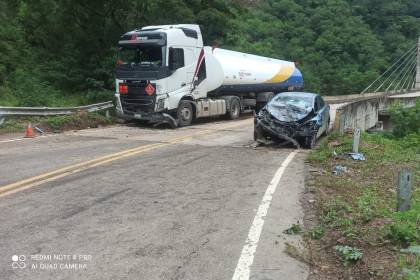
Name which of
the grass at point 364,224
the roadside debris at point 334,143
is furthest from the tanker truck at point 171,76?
the grass at point 364,224

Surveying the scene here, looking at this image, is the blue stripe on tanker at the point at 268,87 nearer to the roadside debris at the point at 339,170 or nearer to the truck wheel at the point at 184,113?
the truck wheel at the point at 184,113

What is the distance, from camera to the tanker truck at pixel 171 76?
18484 millimetres

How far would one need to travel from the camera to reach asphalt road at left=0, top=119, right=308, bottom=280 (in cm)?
510

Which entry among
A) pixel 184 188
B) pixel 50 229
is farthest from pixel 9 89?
pixel 50 229

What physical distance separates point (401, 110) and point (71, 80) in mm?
16510

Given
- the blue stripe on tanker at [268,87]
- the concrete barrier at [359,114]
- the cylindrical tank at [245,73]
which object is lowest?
the concrete barrier at [359,114]

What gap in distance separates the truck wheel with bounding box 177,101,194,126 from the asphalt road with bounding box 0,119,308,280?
712 centimetres

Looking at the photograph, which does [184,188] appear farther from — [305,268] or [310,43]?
[310,43]

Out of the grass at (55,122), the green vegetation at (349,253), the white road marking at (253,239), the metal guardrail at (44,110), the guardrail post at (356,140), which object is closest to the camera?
the white road marking at (253,239)

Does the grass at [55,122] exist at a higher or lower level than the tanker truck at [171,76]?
lower

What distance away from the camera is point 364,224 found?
677cm

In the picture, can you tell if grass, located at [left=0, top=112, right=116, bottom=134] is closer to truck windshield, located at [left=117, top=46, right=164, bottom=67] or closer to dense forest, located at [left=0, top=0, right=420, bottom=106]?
dense forest, located at [left=0, top=0, right=420, bottom=106]

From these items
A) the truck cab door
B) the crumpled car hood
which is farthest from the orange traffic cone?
the crumpled car hood

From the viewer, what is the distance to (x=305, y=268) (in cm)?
536
